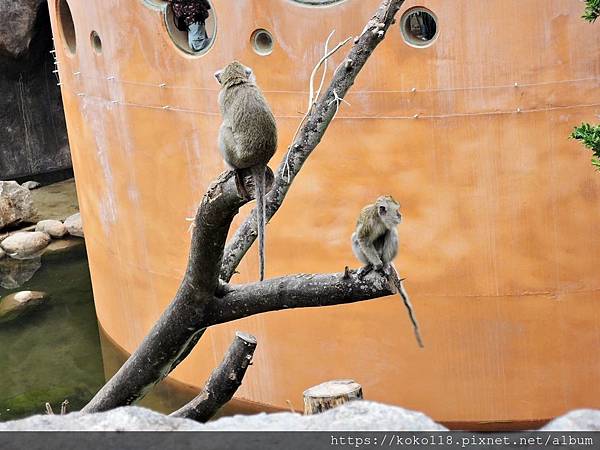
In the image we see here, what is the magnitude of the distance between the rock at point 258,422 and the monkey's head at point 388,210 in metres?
2.74

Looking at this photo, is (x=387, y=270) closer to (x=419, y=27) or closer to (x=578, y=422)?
(x=578, y=422)

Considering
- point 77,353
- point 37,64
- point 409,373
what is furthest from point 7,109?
point 409,373

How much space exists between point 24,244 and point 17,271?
0.89 m

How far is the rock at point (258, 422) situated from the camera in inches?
82.1

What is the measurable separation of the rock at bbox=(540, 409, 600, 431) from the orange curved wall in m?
5.39

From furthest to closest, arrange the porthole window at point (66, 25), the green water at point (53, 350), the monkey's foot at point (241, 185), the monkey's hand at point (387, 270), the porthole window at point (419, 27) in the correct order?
the porthole window at point (66, 25)
the green water at point (53, 350)
the porthole window at point (419, 27)
the monkey's hand at point (387, 270)
the monkey's foot at point (241, 185)

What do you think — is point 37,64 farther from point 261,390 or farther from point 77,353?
point 261,390

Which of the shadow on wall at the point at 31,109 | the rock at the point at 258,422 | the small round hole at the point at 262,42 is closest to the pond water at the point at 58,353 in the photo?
the small round hole at the point at 262,42

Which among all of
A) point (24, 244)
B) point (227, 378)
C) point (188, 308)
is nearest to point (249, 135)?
point (188, 308)

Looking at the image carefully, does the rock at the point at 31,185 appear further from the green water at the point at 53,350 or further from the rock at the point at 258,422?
the rock at the point at 258,422

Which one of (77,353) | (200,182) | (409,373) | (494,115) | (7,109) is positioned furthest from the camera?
(7,109)

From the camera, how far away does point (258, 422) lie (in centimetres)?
218

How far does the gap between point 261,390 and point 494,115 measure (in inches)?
137

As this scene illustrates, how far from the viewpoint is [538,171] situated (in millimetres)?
7367
